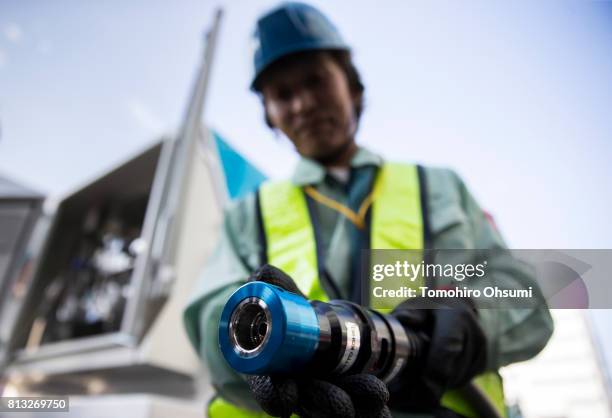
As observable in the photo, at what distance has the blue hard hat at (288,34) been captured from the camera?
0.75 m

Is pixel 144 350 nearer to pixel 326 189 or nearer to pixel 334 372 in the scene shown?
pixel 326 189

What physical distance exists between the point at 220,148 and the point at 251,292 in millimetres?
1507

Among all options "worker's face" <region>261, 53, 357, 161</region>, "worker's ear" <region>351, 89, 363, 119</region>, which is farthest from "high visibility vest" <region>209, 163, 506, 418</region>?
"worker's ear" <region>351, 89, 363, 119</region>

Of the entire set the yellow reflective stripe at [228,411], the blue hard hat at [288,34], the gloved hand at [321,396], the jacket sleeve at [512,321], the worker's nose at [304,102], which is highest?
the blue hard hat at [288,34]

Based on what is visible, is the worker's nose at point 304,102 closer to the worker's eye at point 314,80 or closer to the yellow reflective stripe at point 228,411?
the worker's eye at point 314,80

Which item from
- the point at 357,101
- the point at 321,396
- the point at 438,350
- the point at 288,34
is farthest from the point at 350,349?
the point at 357,101

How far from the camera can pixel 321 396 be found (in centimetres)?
29

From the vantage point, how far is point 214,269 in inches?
26.6

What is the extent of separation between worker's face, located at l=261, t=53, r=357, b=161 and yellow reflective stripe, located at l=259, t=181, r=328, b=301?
102 mm

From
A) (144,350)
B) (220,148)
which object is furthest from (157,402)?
(220,148)

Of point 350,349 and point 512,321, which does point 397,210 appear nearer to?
point 512,321

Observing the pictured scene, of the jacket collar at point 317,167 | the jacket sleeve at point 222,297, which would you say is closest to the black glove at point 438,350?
the jacket sleeve at point 222,297

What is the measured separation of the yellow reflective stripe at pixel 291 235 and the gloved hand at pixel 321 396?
0.25 metres

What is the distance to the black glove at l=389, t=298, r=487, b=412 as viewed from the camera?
0.42 metres
